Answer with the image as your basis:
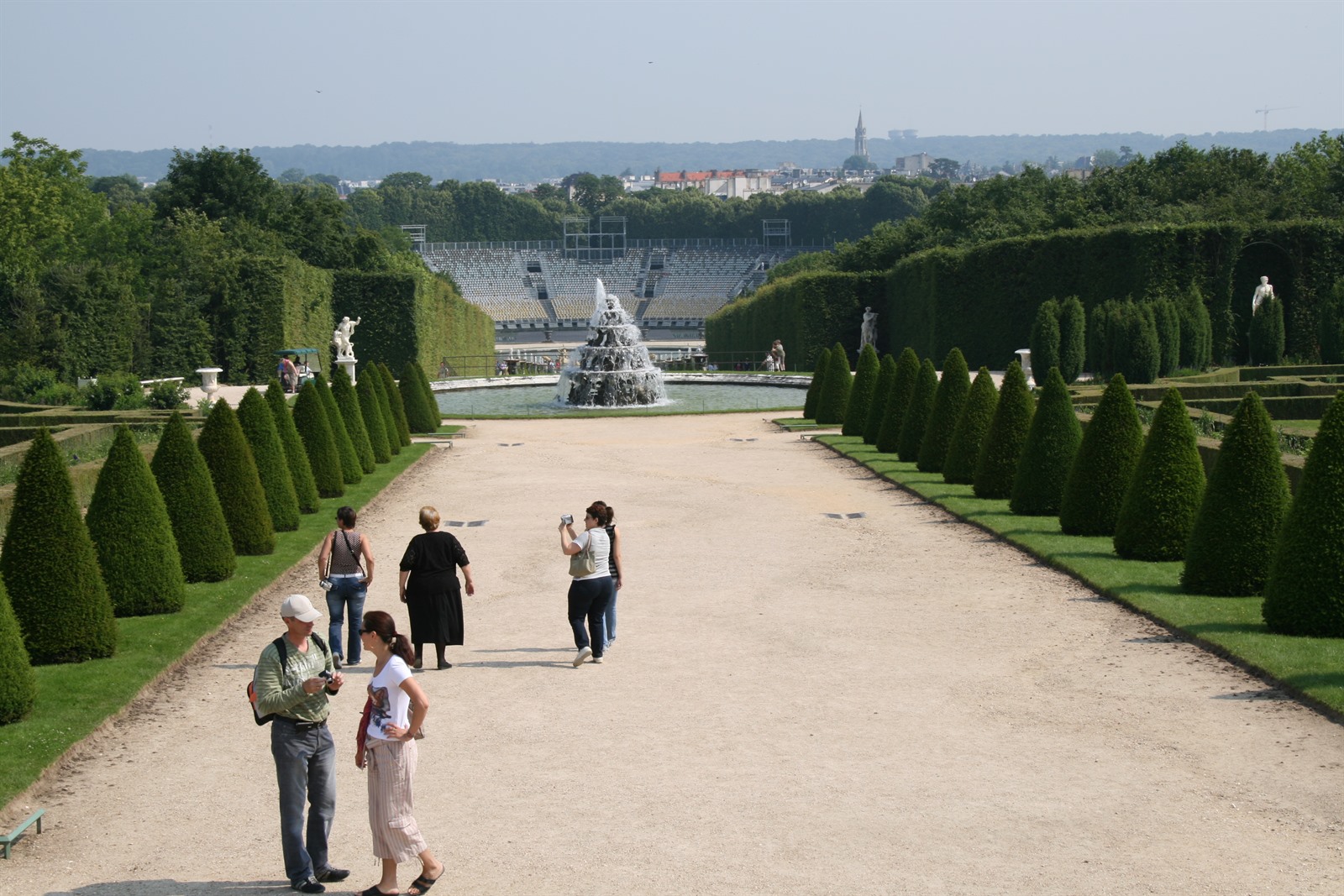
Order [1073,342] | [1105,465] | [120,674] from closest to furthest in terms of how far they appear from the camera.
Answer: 1. [120,674]
2. [1105,465]
3. [1073,342]

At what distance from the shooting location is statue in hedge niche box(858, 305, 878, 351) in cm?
6153

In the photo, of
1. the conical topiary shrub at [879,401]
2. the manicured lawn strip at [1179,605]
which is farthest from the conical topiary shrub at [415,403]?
the manicured lawn strip at [1179,605]

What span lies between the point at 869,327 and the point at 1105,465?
44.2m

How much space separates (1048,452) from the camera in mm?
20938

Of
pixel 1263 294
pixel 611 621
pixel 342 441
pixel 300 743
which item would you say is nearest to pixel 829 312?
pixel 1263 294

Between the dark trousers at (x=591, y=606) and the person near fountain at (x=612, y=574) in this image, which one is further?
the person near fountain at (x=612, y=574)

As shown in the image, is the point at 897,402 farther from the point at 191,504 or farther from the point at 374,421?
the point at 191,504

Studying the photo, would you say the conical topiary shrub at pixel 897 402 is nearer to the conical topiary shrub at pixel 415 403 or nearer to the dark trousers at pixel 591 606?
the conical topiary shrub at pixel 415 403

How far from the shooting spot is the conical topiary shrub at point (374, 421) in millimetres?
30234

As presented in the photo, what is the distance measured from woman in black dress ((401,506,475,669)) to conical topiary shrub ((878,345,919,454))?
1777 cm

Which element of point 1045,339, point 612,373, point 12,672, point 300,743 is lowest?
point 612,373

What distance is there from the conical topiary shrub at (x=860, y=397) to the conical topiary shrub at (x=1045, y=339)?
7109 mm

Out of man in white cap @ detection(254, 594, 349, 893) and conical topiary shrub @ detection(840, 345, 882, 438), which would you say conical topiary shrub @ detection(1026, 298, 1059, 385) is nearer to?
conical topiary shrub @ detection(840, 345, 882, 438)

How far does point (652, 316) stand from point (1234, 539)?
14020cm
